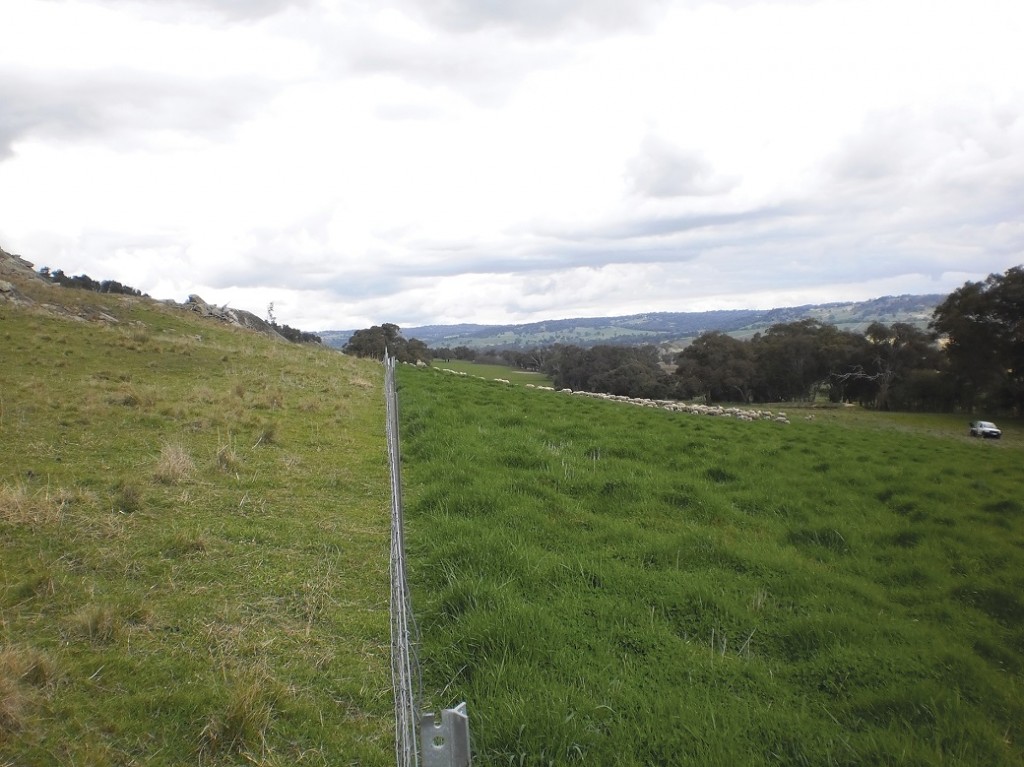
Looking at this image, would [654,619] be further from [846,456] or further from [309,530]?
[846,456]

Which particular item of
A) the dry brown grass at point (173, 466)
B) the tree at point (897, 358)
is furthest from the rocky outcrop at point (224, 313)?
the tree at point (897, 358)

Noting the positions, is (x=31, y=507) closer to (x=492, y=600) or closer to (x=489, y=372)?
(x=492, y=600)

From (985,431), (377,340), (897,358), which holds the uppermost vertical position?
(377,340)

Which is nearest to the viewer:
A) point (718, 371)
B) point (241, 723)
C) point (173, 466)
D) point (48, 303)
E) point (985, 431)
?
point (241, 723)

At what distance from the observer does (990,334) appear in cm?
4372

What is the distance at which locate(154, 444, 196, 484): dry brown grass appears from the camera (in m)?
7.65

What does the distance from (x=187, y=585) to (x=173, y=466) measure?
3.14 m

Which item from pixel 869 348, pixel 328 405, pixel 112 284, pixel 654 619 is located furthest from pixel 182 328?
pixel 869 348

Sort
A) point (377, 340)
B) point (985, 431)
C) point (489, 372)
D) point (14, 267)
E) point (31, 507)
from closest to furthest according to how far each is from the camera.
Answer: point (31, 507), point (985, 431), point (14, 267), point (377, 340), point (489, 372)

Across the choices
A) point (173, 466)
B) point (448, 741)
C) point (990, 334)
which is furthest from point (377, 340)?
point (448, 741)

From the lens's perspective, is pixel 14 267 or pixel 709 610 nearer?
pixel 709 610

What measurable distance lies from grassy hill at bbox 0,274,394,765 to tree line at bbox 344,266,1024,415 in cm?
3330

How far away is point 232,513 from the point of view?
694 cm

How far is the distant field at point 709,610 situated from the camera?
3877 mm
